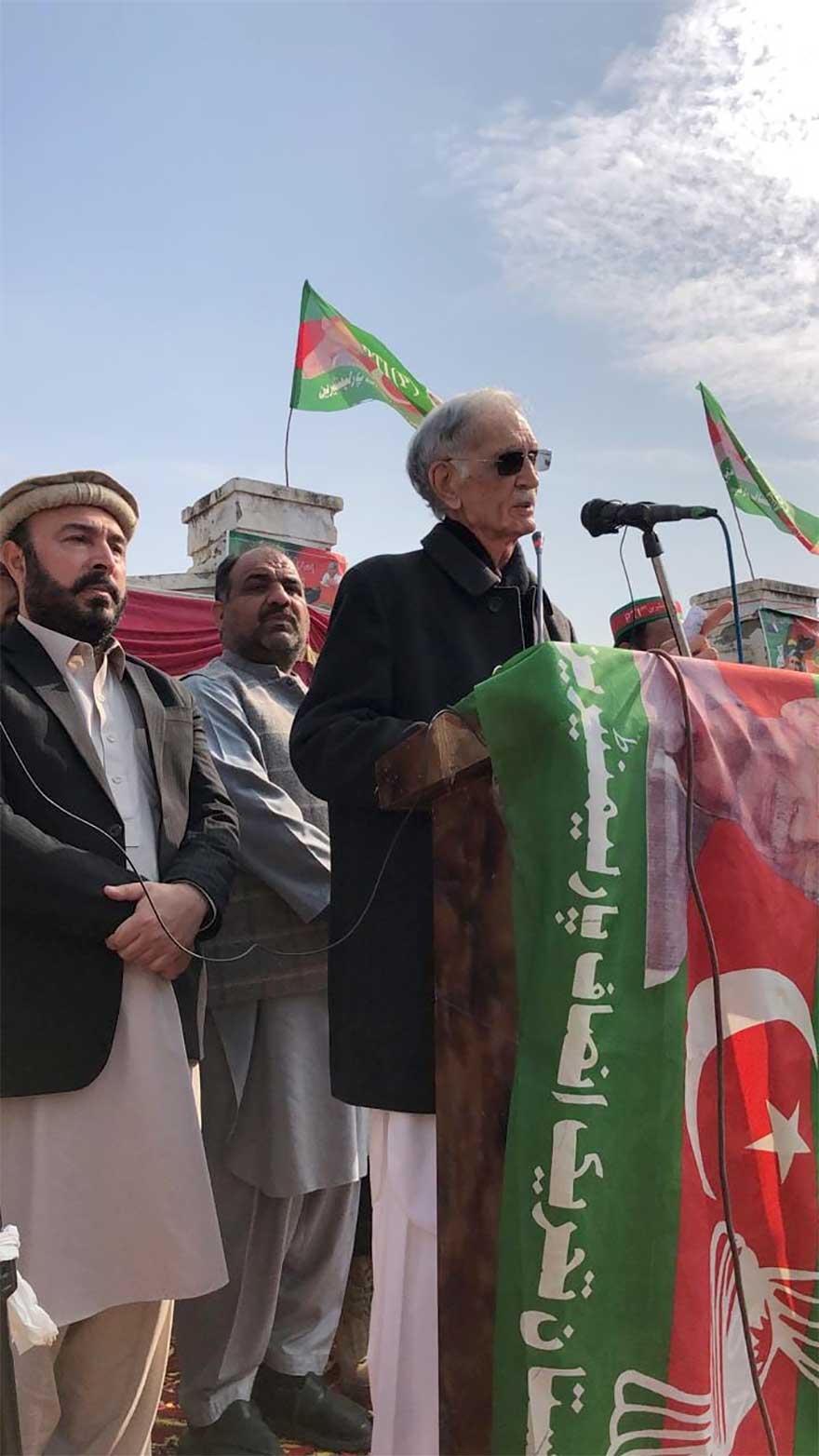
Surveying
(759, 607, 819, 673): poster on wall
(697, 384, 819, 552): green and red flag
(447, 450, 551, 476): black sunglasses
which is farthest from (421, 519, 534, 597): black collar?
(759, 607, 819, 673): poster on wall

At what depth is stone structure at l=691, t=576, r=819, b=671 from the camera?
36.5 feet

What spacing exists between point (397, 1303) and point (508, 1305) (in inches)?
16.2

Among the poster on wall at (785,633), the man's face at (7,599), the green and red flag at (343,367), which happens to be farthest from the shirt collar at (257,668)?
the poster on wall at (785,633)

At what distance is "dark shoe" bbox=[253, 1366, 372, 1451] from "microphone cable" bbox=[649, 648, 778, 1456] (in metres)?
1.51

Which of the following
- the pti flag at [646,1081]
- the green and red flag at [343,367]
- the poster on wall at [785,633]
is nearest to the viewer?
the pti flag at [646,1081]

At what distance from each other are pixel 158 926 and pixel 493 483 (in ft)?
3.51

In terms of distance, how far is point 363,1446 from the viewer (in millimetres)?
2639

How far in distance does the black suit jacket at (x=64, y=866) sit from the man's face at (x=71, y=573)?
9 centimetres

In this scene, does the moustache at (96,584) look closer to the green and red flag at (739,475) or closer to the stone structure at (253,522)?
the stone structure at (253,522)

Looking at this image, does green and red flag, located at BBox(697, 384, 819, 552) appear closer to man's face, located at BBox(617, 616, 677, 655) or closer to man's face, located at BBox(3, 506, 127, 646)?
man's face, located at BBox(617, 616, 677, 655)

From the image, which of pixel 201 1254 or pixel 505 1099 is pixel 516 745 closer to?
pixel 505 1099

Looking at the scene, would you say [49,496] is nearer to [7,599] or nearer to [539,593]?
[7,599]

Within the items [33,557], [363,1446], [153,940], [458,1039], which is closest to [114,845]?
[153,940]

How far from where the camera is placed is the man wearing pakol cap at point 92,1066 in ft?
6.81
